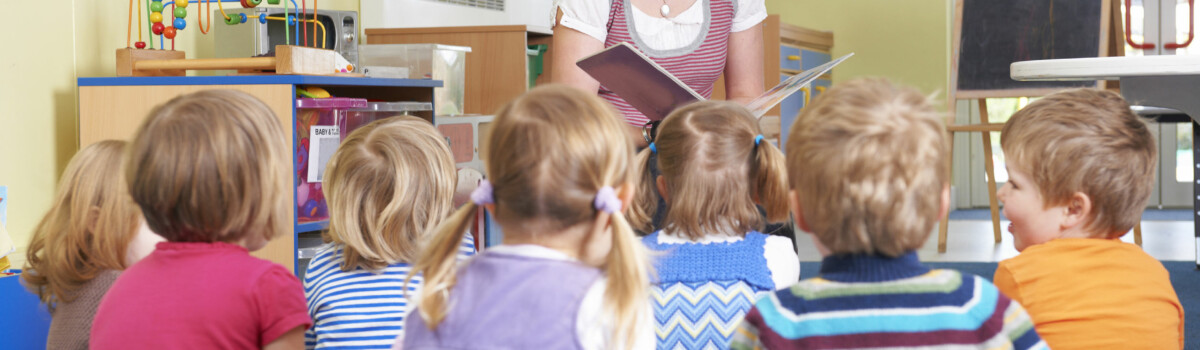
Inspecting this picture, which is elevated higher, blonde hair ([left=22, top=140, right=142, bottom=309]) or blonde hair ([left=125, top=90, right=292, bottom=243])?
blonde hair ([left=125, top=90, right=292, bottom=243])

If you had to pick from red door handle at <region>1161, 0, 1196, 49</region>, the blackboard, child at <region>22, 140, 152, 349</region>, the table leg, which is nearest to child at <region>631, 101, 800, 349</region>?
child at <region>22, 140, 152, 349</region>

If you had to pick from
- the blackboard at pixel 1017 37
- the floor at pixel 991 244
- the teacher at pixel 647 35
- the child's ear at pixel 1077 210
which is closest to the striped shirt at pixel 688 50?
the teacher at pixel 647 35

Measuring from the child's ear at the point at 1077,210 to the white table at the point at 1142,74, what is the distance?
0.63 meters

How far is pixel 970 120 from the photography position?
593 cm

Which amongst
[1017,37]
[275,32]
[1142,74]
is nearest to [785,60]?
[1017,37]

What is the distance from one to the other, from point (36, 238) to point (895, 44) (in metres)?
5.07

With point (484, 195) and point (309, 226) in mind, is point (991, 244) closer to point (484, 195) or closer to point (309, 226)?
point (309, 226)

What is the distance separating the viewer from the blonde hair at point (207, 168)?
989 millimetres

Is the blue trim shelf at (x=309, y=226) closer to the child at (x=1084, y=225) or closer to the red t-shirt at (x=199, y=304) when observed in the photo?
the red t-shirt at (x=199, y=304)

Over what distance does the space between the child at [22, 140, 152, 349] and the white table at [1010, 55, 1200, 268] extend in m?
1.47

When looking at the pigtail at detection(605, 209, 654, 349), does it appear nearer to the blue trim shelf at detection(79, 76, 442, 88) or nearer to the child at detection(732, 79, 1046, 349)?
the child at detection(732, 79, 1046, 349)

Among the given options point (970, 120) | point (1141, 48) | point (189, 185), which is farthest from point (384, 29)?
point (1141, 48)

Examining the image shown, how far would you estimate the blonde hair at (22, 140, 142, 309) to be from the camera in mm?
1327

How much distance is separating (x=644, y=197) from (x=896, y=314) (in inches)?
29.9
